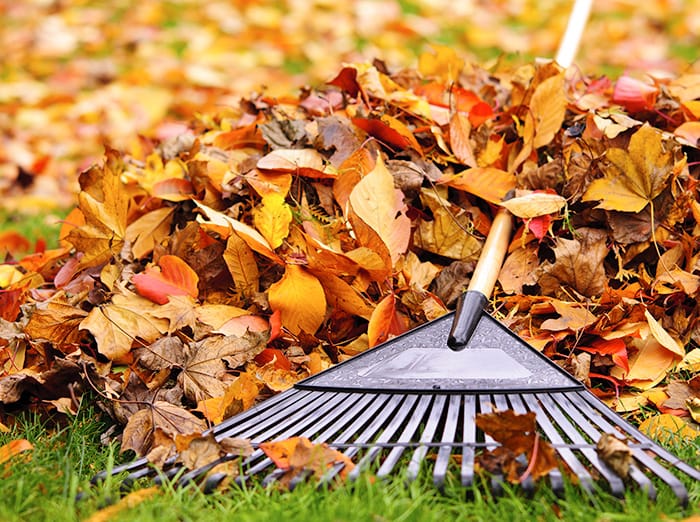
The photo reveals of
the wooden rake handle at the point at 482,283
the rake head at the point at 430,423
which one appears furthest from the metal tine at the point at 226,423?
the wooden rake handle at the point at 482,283

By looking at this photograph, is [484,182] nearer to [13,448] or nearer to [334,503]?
[334,503]

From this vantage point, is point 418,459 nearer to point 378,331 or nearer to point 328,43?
point 378,331

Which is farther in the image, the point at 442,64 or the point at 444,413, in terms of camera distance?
the point at 442,64

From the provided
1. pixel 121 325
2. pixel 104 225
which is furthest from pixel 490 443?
pixel 104 225

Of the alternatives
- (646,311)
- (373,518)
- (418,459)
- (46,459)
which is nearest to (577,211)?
(646,311)

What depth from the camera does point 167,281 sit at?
1769 mm

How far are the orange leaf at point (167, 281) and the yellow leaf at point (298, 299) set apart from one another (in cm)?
20

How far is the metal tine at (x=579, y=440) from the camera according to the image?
1.18 metres

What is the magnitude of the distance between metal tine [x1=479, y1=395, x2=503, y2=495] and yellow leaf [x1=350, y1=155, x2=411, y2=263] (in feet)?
1.36

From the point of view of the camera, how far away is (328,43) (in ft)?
14.9

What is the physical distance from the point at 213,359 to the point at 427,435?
0.51 m

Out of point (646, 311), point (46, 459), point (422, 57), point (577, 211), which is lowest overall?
point (46, 459)

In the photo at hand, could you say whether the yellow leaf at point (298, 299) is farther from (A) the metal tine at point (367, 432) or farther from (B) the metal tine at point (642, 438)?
(B) the metal tine at point (642, 438)

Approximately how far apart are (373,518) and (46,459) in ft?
2.08
